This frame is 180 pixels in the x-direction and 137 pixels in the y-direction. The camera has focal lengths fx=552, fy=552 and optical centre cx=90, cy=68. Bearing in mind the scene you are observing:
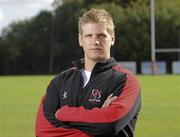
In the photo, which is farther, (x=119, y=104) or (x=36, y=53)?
(x=36, y=53)

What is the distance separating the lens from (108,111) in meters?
3.16

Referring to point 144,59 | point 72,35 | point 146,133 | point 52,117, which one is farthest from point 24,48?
point 52,117

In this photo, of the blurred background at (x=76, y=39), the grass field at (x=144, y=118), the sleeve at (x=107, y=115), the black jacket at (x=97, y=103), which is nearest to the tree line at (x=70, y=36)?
the blurred background at (x=76, y=39)

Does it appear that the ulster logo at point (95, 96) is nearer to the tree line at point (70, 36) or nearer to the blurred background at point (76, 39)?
the blurred background at point (76, 39)

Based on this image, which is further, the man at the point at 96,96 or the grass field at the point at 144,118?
the grass field at the point at 144,118

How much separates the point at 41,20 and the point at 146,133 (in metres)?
49.5

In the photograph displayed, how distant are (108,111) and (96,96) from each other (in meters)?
0.12

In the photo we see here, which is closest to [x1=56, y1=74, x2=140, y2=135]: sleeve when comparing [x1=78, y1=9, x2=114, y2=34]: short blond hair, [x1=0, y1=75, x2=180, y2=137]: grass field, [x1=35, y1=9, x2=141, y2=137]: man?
[x1=35, y1=9, x2=141, y2=137]: man

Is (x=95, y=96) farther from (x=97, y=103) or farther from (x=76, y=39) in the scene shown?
(x=76, y=39)

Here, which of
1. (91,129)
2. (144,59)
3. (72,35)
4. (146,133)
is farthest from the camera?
(72,35)

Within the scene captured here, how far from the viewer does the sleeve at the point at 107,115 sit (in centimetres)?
314

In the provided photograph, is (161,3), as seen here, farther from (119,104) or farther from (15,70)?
(119,104)

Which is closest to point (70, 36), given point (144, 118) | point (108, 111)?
point (144, 118)

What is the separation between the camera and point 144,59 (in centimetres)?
4869
